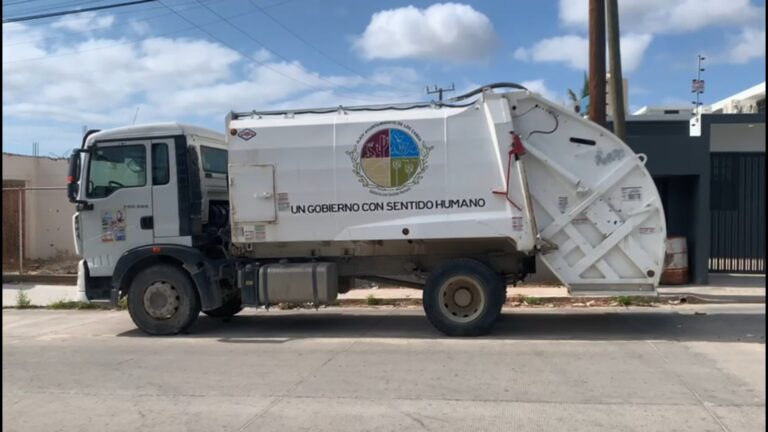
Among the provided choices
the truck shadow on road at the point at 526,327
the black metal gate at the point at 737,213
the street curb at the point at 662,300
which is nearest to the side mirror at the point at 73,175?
the truck shadow on road at the point at 526,327

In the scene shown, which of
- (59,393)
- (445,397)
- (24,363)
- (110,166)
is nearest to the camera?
(445,397)

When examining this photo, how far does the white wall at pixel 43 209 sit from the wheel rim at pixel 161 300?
37.6ft

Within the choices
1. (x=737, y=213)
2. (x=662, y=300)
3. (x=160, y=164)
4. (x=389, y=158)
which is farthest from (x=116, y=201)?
(x=737, y=213)

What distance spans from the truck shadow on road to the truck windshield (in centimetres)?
224

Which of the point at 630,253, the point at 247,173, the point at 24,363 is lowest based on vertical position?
the point at 24,363

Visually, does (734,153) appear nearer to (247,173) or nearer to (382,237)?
(382,237)

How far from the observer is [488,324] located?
8.48m

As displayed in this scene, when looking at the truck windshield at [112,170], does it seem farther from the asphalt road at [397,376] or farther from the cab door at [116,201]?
the asphalt road at [397,376]

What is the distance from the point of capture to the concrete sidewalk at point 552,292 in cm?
1134

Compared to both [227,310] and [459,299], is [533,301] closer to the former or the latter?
[459,299]

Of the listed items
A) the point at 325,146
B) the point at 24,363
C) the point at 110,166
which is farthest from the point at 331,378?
the point at 110,166

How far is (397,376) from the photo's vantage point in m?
6.56

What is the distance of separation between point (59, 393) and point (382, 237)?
14.0 feet

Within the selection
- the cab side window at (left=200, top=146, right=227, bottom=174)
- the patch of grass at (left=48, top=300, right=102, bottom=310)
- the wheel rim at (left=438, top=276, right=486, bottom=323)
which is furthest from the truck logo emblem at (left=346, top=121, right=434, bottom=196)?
the patch of grass at (left=48, top=300, right=102, bottom=310)
